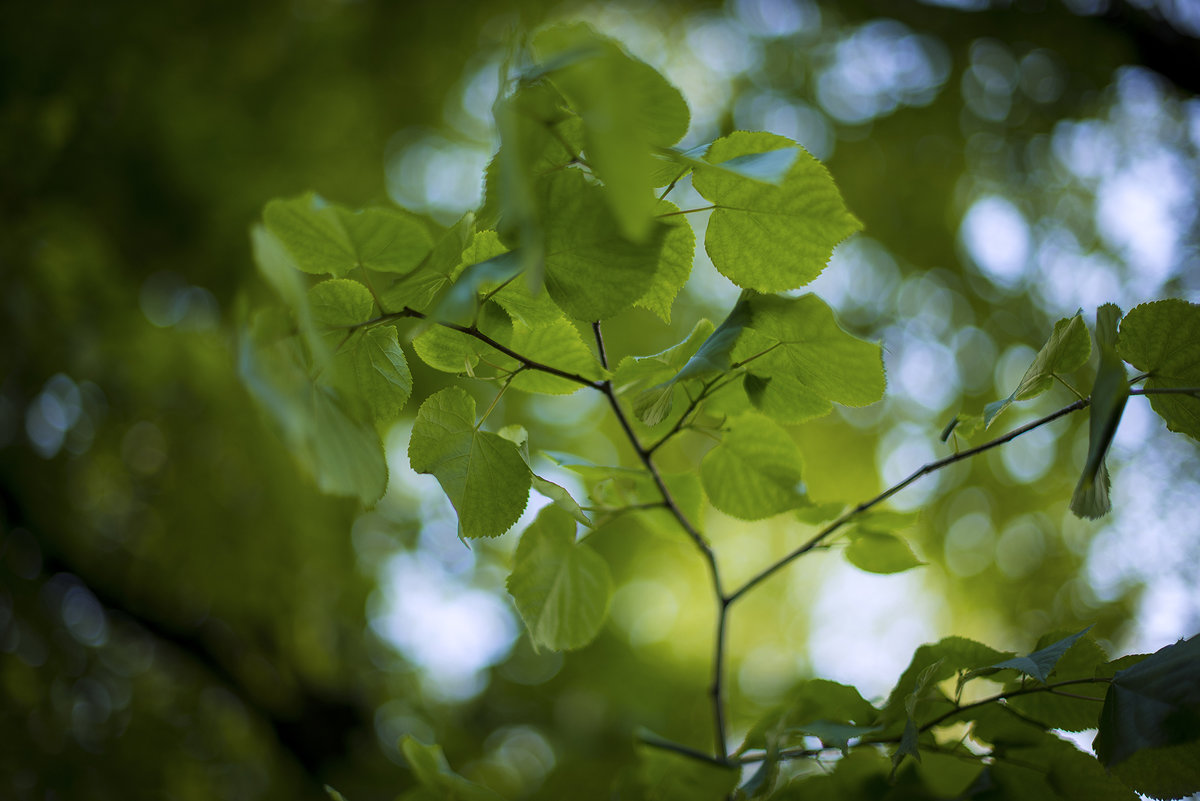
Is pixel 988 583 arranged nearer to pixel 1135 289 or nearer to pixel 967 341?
pixel 967 341

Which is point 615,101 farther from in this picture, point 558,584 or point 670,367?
point 558,584

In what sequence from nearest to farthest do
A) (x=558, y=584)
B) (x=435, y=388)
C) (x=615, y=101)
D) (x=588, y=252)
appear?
(x=615, y=101) → (x=588, y=252) → (x=558, y=584) → (x=435, y=388)

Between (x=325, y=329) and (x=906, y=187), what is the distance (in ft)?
7.54

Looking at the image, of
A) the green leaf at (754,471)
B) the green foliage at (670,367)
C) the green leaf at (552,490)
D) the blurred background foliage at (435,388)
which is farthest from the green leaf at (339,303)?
the blurred background foliage at (435,388)

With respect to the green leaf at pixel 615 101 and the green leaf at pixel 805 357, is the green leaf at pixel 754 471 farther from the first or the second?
the green leaf at pixel 615 101

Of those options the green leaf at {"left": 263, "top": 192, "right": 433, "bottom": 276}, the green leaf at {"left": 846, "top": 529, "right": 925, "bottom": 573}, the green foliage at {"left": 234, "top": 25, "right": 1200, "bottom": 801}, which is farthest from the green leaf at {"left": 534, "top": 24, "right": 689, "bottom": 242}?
the green leaf at {"left": 846, "top": 529, "right": 925, "bottom": 573}

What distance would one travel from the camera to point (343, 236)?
1.02 ft

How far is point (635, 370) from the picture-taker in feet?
1.16

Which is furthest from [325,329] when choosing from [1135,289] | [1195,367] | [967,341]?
[967,341]

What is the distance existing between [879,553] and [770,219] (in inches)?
10.1

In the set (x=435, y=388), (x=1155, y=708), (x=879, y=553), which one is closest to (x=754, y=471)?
(x=879, y=553)

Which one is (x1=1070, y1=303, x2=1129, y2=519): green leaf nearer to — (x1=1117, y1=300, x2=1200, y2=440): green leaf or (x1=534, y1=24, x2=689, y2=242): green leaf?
(x1=1117, y1=300, x2=1200, y2=440): green leaf

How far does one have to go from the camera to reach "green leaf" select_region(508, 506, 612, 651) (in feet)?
1.32

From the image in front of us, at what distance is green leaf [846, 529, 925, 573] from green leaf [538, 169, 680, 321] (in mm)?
263
